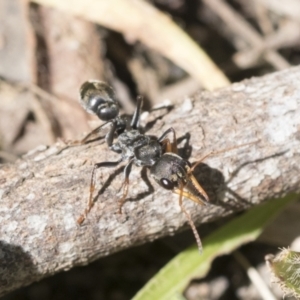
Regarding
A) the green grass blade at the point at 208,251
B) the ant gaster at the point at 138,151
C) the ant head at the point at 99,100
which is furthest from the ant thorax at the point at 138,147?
the green grass blade at the point at 208,251

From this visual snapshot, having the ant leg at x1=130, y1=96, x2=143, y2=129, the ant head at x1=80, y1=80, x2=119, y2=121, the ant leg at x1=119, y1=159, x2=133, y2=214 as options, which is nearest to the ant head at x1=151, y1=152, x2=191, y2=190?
the ant leg at x1=119, y1=159, x2=133, y2=214

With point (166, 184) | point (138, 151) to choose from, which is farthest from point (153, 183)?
point (138, 151)

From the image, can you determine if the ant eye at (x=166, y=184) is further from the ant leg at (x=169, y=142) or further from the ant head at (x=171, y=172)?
the ant leg at (x=169, y=142)

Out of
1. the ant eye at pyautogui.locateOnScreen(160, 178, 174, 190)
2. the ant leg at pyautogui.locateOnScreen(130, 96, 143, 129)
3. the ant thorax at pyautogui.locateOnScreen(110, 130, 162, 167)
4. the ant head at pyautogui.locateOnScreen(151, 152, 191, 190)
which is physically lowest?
the ant eye at pyautogui.locateOnScreen(160, 178, 174, 190)

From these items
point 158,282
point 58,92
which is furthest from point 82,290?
point 58,92

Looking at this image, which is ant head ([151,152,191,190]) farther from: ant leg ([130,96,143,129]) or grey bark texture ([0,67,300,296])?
ant leg ([130,96,143,129])

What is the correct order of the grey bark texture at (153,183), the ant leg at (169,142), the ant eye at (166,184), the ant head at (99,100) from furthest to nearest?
1. the ant head at (99,100)
2. the ant leg at (169,142)
3. the ant eye at (166,184)
4. the grey bark texture at (153,183)

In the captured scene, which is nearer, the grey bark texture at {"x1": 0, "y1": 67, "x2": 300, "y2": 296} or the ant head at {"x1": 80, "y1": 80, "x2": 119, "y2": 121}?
the grey bark texture at {"x1": 0, "y1": 67, "x2": 300, "y2": 296}

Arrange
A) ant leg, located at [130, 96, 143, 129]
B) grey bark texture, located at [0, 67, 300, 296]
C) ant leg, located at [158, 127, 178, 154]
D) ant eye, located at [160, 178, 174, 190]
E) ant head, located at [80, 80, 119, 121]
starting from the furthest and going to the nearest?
1. ant head, located at [80, 80, 119, 121]
2. ant leg, located at [130, 96, 143, 129]
3. ant leg, located at [158, 127, 178, 154]
4. ant eye, located at [160, 178, 174, 190]
5. grey bark texture, located at [0, 67, 300, 296]
